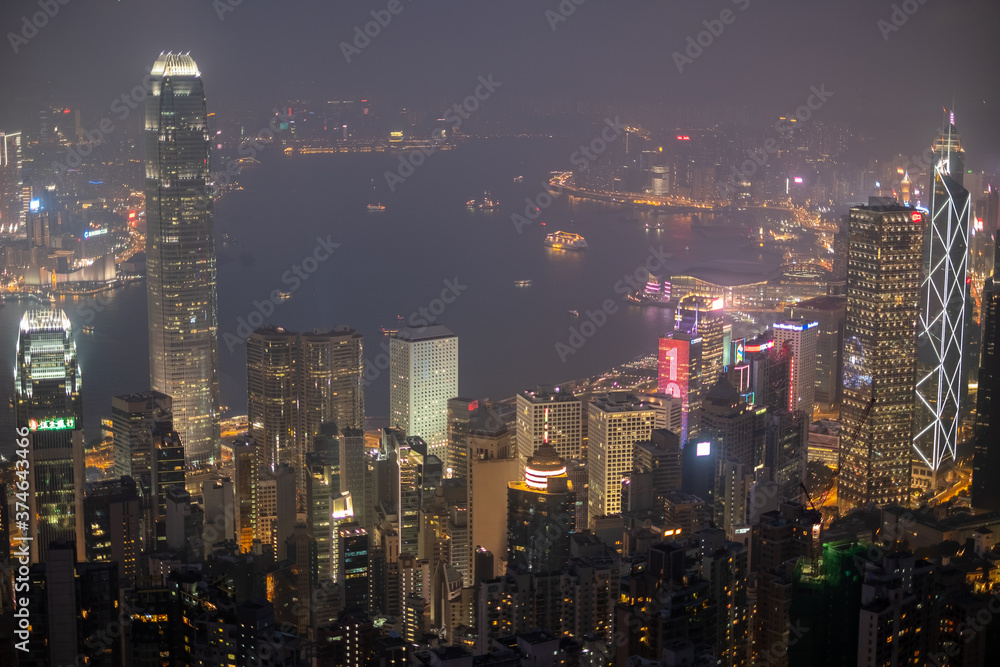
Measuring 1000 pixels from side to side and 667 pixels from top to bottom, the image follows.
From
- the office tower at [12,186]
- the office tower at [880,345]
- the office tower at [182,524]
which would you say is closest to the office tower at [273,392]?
the office tower at [182,524]

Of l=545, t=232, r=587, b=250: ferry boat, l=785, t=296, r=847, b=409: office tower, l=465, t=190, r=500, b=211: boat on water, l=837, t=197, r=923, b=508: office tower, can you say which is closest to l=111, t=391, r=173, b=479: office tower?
l=837, t=197, r=923, b=508: office tower

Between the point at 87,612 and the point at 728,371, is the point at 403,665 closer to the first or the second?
the point at 87,612

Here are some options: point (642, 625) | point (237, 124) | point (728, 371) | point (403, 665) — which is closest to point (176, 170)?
point (237, 124)

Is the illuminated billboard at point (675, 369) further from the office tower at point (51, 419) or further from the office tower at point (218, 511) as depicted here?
the office tower at point (51, 419)

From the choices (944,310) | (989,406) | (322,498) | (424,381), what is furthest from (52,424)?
(944,310)

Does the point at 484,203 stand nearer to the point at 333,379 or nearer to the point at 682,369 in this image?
the point at 682,369

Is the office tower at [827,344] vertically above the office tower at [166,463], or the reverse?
the office tower at [827,344]
